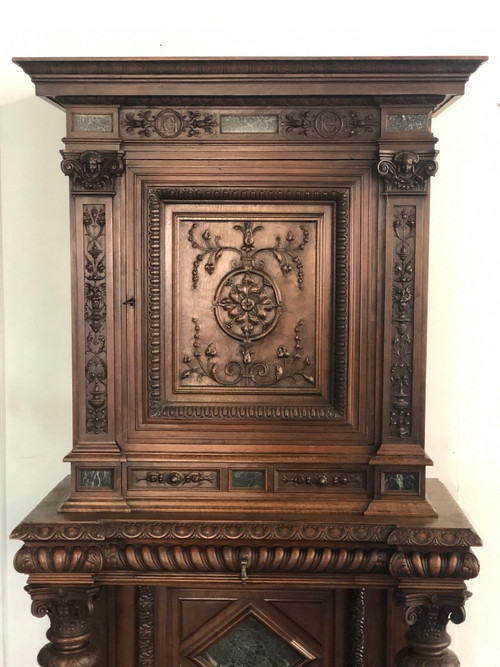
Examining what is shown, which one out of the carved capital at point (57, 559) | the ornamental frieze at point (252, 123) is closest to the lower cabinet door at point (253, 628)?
the carved capital at point (57, 559)

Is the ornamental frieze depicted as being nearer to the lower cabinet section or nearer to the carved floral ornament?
the carved floral ornament

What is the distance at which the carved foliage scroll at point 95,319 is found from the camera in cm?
201

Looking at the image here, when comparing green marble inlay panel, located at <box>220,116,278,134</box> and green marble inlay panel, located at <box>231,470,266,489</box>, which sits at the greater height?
green marble inlay panel, located at <box>220,116,278,134</box>

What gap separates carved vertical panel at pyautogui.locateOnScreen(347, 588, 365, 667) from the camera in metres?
2.20

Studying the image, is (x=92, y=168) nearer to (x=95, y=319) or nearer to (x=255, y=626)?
(x=95, y=319)

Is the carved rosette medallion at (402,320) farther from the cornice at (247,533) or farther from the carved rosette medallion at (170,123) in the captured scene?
the carved rosette medallion at (170,123)

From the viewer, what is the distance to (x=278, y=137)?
1.99 m

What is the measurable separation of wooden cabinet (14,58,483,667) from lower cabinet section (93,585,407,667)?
0.46 ft

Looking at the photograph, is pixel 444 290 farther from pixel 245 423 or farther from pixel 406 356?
pixel 245 423

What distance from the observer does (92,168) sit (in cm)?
196

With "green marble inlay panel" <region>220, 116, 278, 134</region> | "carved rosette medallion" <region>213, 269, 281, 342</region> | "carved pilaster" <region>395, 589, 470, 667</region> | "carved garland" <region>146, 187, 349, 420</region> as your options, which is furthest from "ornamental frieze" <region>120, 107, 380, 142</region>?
"carved pilaster" <region>395, 589, 470, 667</region>

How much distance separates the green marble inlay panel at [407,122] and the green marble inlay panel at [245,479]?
102 centimetres

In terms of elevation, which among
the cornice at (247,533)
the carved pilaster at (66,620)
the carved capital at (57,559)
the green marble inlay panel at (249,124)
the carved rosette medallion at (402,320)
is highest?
the green marble inlay panel at (249,124)

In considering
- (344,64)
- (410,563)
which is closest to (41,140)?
(344,64)
